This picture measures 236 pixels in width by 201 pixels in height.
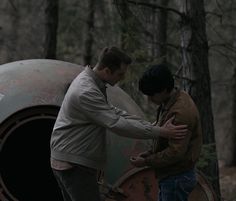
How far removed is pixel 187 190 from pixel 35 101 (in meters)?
1.98

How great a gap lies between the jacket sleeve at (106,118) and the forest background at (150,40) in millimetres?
2995

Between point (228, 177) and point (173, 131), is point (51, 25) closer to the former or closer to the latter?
point (228, 177)

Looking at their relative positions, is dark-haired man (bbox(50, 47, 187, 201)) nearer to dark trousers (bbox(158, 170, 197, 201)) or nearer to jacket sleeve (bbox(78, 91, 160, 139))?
jacket sleeve (bbox(78, 91, 160, 139))

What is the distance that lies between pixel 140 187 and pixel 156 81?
61.1 inches

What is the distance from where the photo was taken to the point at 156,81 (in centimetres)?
446

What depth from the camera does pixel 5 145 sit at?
249 inches

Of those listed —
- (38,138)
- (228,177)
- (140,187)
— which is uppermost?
(38,138)

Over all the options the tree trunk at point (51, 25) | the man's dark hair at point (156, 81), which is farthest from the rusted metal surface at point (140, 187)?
the tree trunk at point (51, 25)

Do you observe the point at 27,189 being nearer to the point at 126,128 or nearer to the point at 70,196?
the point at 70,196

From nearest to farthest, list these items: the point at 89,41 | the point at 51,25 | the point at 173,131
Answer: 1. the point at 173,131
2. the point at 51,25
3. the point at 89,41

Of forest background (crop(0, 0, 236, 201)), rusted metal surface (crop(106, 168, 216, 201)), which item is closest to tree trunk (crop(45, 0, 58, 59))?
forest background (crop(0, 0, 236, 201))

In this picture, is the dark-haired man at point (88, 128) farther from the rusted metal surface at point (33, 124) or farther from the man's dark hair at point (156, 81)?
the rusted metal surface at point (33, 124)

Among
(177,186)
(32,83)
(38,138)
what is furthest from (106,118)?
(38,138)

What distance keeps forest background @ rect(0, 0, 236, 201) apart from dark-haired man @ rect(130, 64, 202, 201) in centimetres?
287
